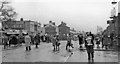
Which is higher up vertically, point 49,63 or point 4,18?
point 4,18

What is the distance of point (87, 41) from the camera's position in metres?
13.0

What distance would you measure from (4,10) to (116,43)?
123 feet

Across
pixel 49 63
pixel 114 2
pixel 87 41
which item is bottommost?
pixel 49 63

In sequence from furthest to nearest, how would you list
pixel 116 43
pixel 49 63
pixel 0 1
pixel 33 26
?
pixel 33 26 → pixel 0 1 → pixel 116 43 → pixel 49 63

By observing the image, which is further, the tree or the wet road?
the tree

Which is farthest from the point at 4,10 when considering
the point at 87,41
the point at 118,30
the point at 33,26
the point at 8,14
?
the point at 33,26

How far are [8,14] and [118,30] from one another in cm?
3676

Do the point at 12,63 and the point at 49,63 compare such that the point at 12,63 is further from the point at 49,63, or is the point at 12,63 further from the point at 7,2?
the point at 7,2

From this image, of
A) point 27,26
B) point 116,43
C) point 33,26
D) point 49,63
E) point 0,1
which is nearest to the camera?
point 49,63

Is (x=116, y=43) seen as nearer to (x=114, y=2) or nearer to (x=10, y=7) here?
(x=114, y=2)

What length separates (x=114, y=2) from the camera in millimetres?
22234

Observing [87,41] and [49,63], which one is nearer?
[49,63]

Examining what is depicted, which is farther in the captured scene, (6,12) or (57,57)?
(6,12)

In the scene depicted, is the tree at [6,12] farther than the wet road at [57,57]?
Yes
